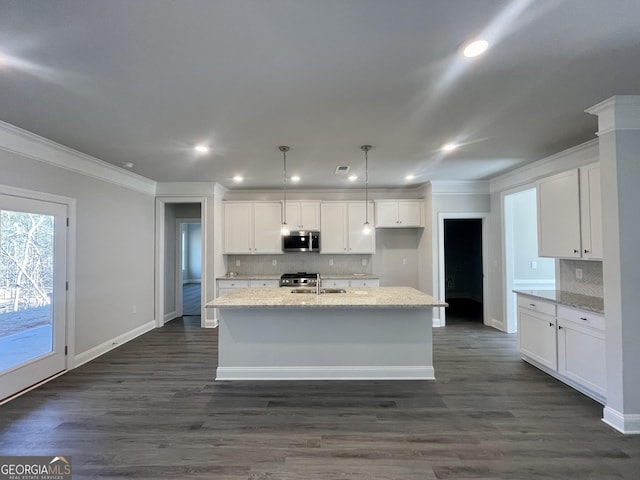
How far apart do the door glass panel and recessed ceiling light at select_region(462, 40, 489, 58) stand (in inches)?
162

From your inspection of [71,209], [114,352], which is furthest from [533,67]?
[114,352]

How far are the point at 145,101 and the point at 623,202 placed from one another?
3.85 m

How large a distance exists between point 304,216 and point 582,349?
4.31 meters

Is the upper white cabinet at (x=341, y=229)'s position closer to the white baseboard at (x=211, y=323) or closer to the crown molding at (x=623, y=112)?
the white baseboard at (x=211, y=323)

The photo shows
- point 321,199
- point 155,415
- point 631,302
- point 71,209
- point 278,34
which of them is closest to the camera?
point 278,34

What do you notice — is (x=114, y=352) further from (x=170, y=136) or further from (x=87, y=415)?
(x=170, y=136)

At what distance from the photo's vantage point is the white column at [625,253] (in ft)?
7.58

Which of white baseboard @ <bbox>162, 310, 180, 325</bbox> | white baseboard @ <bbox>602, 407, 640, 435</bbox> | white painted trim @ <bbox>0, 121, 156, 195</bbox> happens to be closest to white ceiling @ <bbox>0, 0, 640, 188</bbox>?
white painted trim @ <bbox>0, 121, 156, 195</bbox>

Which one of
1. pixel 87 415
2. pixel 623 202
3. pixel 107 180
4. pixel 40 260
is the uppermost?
pixel 107 180

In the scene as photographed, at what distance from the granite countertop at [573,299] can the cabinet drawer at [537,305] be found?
0.06 metres

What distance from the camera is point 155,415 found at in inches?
101

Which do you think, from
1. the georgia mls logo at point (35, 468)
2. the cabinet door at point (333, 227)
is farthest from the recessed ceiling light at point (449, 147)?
the georgia mls logo at point (35, 468)

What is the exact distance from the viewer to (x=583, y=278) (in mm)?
3525

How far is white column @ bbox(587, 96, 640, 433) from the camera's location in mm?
2311
